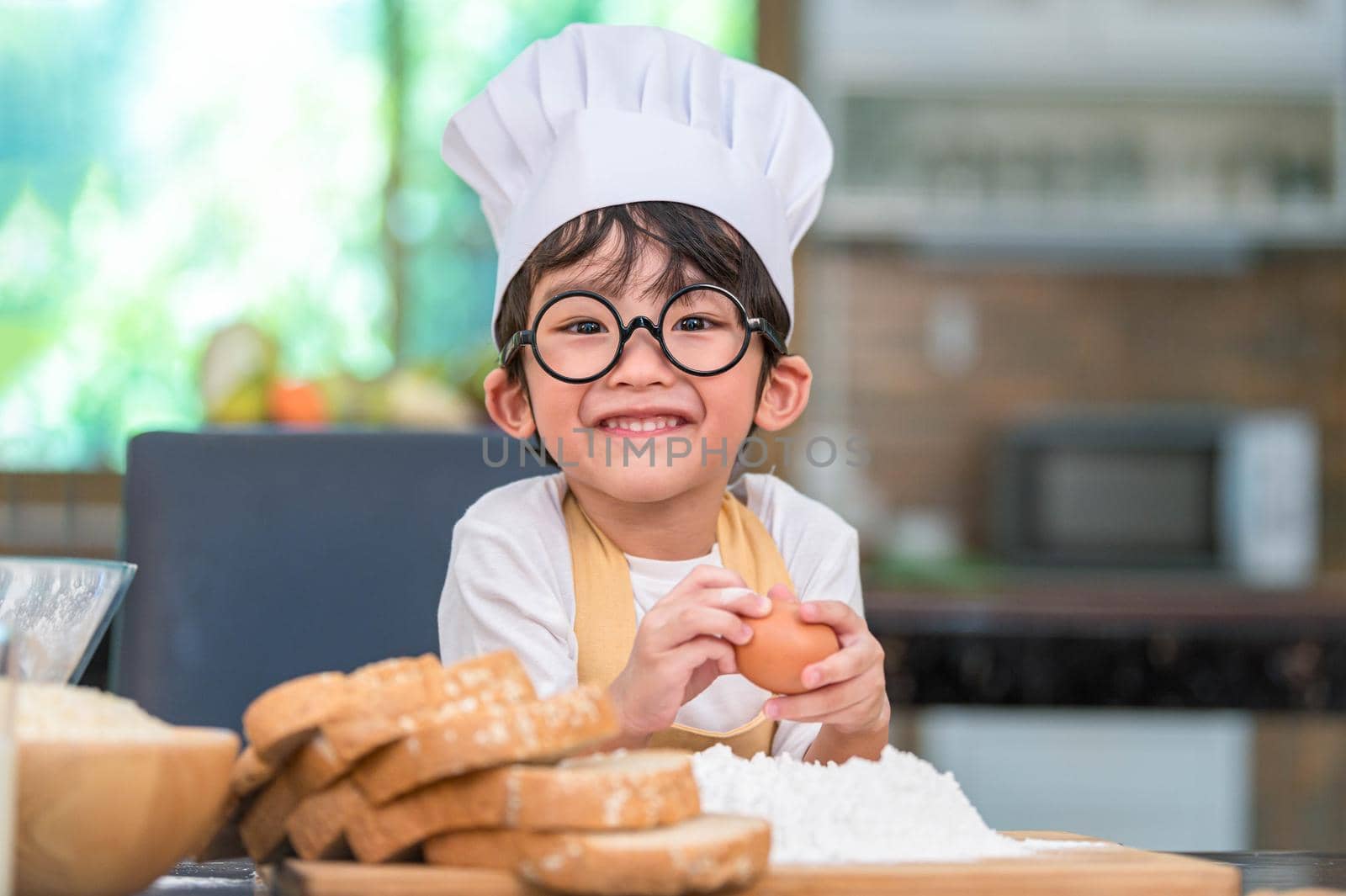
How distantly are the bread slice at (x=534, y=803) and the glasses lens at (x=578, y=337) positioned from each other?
33cm

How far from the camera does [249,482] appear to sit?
1281 millimetres

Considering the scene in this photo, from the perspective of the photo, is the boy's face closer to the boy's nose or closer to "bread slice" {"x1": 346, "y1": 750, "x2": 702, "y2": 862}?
the boy's nose

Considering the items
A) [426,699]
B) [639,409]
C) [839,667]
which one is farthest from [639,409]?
[426,699]

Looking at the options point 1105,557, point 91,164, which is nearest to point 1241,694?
point 1105,557

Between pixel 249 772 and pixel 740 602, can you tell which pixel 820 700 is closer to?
pixel 740 602

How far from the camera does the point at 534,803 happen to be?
0.60 meters

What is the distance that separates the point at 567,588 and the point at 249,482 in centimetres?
41

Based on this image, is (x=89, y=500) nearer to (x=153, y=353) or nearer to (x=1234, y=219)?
(x=153, y=353)

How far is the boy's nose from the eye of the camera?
3.01 feet

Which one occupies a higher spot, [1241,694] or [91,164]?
[91,164]

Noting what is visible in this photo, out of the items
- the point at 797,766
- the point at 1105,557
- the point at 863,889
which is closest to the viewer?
the point at 863,889

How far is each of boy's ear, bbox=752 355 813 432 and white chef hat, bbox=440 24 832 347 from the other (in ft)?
0.14

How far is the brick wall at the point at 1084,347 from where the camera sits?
365 centimetres

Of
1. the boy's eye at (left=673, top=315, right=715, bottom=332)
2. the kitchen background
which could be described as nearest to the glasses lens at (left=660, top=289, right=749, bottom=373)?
the boy's eye at (left=673, top=315, right=715, bottom=332)
